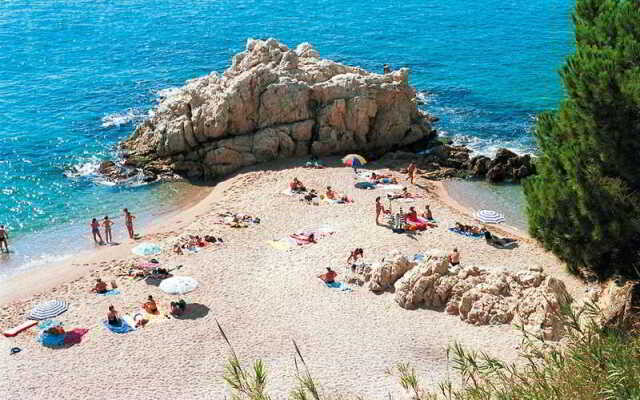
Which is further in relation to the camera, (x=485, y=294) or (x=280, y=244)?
(x=280, y=244)

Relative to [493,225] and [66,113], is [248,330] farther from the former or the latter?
[66,113]

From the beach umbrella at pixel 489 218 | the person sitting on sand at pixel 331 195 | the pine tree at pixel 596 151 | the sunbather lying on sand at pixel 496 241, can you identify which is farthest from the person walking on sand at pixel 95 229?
the pine tree at pixel 596 151

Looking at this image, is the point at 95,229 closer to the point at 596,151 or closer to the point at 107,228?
the point at 107,228

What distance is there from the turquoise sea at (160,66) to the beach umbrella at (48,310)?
27.3 feet

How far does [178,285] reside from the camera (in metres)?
25.8

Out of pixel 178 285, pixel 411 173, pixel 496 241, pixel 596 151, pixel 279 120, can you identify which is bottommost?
pixel 496 241

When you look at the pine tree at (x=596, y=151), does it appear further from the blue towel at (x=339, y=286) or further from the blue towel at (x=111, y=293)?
the blue towel at (x=111, y=293)

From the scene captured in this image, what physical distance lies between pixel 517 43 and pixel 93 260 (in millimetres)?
50558

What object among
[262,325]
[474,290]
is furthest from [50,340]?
[474,290]

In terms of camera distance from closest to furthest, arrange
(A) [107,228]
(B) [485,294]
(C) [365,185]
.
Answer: (B) [485,294] → (A) [107,228] → (C) [365,185]

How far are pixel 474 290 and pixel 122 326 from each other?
42.3ft

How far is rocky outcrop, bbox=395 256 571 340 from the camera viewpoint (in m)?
22.5

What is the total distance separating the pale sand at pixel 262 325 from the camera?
71.0 feet

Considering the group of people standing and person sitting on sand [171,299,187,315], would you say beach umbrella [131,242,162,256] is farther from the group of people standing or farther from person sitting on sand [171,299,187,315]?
the group of people standing
